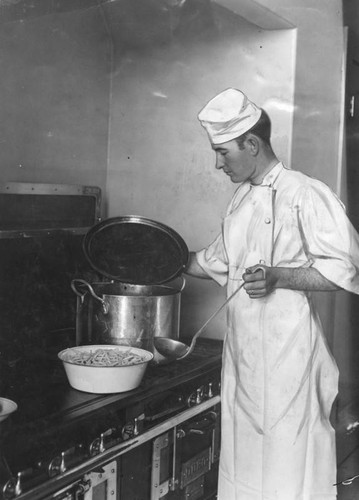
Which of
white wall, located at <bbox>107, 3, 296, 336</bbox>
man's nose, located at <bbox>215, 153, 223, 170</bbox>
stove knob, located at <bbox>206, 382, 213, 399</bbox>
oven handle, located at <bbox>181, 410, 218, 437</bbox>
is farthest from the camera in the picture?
white wall, located at <bbox>107, 3, 296, 336</bbox>

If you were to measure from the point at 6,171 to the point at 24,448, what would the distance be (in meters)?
1.09

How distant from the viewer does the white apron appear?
2.03 metres

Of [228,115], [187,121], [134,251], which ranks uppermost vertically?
[187,121]

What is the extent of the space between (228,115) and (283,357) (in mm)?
772

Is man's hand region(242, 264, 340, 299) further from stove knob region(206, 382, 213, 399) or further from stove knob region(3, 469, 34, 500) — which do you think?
stove knob region(3, 469, 34, 500)

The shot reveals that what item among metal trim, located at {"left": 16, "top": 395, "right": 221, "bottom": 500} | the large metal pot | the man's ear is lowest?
metal trim, located at {"left": 16, "top": 395, "right": 221, "bottom": 500}

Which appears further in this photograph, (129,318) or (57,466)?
(129,318)

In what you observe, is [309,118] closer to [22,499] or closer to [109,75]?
[109,75]

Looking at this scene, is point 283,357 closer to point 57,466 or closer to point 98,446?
→ point 98,446

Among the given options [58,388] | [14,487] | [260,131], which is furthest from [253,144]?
[14,487]

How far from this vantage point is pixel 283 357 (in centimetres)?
203

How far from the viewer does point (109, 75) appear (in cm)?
283

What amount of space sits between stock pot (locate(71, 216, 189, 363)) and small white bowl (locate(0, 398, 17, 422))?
1.97ft

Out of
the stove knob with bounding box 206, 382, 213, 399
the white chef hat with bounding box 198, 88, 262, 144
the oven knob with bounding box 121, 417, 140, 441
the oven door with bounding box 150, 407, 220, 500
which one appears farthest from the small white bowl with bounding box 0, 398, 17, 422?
the white chef hat with bounding box 198, 88, 262, 144
